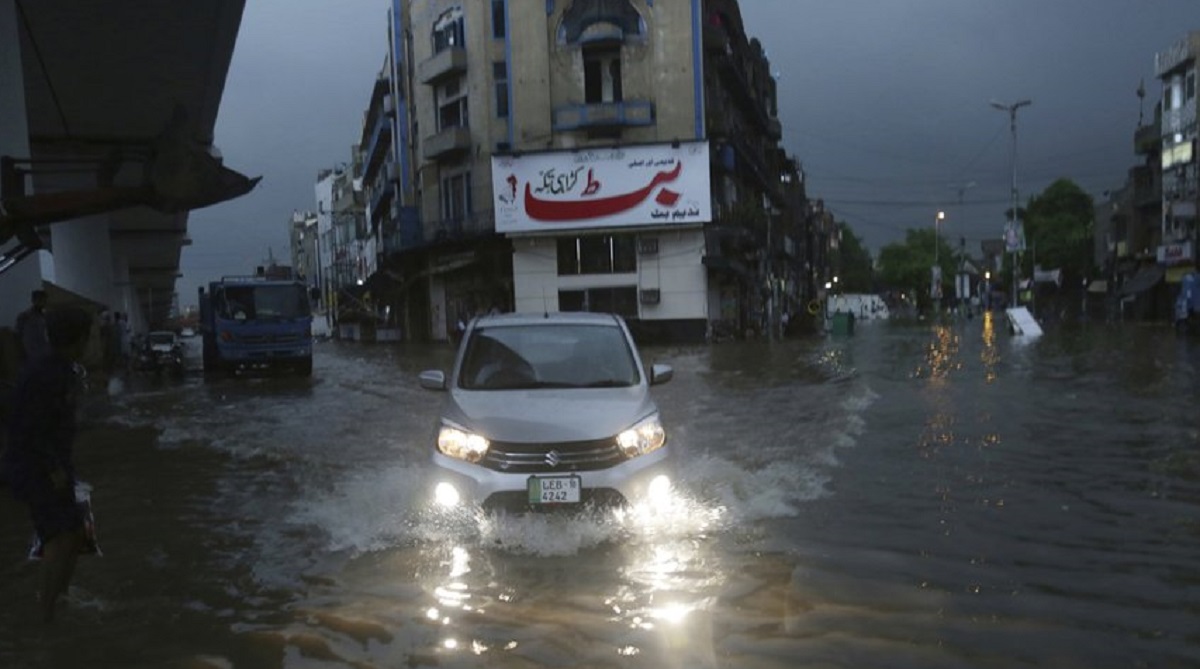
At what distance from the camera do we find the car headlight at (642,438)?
23.5 ft

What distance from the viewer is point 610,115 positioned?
43.6 meters

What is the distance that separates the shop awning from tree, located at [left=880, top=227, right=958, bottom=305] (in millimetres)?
59462

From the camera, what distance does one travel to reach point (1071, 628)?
538cm

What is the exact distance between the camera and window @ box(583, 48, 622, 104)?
44844 millimetres

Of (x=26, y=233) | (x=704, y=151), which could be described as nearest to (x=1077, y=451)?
(x=26, y=233)

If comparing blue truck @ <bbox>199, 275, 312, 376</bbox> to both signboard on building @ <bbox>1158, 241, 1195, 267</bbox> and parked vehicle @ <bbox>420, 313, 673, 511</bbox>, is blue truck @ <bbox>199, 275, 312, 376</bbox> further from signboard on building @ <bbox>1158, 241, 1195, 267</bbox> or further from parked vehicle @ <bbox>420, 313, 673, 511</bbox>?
signboard on building @ <bbox>1158, 241, 1195, 267</bbox>

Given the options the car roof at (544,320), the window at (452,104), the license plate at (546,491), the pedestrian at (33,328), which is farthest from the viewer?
the window at (452,104)

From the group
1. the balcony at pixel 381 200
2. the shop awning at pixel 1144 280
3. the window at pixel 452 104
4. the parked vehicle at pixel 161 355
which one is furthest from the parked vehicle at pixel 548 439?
the balcony at pixel 381 200

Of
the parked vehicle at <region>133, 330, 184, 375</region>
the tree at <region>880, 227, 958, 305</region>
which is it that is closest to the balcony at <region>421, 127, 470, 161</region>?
the parked vehicle at <region>133, 330, 184, 375</region>

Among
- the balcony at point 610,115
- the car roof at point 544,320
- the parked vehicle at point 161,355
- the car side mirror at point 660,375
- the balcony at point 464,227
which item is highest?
the balcony at point 610,115

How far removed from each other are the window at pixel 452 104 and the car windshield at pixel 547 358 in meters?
40.8

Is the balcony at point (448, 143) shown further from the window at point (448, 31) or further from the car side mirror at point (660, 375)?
the car side mirror at point (660, 375)

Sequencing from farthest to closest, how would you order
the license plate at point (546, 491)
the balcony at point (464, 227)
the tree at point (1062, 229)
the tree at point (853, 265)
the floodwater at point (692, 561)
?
the tree at point (853, 265) → the tree at point (1062, 229) → the balcony at point (464, 227) → the license plate at point (546, 491) → the floodwater at point (692, 561)

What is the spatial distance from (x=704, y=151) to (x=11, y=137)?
102 feet
